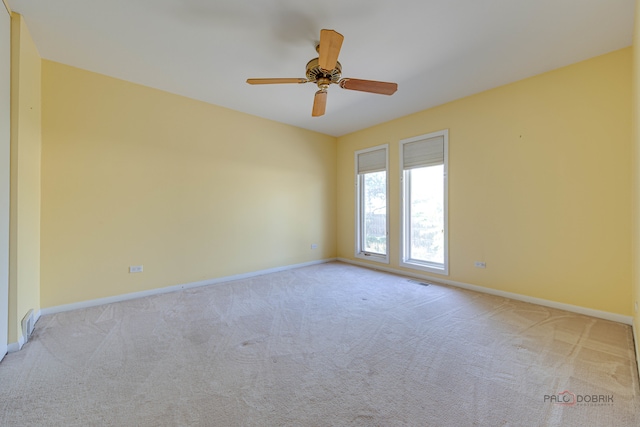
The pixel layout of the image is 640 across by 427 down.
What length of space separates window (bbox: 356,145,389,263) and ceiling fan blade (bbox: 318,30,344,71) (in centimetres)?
295

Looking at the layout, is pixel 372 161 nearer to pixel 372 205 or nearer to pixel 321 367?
pixel 372 205

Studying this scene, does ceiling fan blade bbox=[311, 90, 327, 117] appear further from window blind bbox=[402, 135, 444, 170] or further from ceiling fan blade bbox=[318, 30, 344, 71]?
window blind bbox=[402, 135, 444, 170]

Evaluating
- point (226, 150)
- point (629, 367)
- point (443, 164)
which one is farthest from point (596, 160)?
point (226, 150)

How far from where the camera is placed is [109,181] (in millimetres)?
3271

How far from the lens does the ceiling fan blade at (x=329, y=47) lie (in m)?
1.88

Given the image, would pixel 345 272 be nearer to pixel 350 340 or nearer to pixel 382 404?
pixel 350 340

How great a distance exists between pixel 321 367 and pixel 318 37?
2.88 metres

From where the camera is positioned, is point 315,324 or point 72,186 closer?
point 315,324

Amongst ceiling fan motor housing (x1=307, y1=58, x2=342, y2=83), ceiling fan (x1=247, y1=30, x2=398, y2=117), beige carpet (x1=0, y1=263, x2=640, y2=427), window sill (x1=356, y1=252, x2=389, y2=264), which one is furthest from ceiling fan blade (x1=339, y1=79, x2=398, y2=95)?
window sill (x1=356, y1=252, x2=389, y2=264)

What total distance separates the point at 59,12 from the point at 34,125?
1.16 meters

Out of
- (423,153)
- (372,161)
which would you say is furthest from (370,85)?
(372,161)

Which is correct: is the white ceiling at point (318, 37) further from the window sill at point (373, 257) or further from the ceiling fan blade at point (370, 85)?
the window sill at point (373, 257)

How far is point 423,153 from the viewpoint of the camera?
4.34m

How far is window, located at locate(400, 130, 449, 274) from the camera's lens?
4.12 meters
